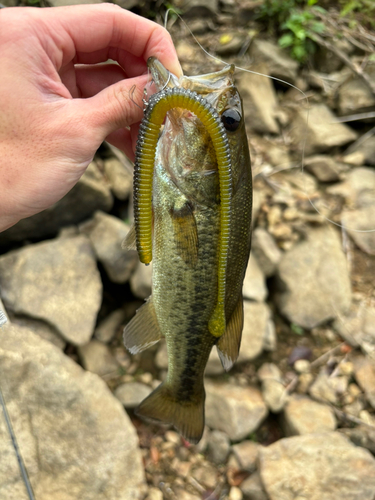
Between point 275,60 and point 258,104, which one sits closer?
point 258,104

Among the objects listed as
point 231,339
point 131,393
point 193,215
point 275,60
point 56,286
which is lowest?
point 131,393

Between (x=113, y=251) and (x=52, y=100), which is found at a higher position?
(x=52, y=100)

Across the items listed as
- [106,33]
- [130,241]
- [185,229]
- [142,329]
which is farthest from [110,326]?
[106,33]

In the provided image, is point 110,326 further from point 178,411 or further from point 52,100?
point 52,100

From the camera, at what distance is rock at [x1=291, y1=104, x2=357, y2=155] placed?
16.0ft

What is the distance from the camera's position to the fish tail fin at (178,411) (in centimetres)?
212

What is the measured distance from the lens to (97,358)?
337cm

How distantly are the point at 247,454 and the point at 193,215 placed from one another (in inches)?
90.2

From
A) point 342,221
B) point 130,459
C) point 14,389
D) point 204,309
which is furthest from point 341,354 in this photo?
point 14,389

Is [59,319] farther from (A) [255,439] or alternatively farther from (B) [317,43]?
(B) [317,43]

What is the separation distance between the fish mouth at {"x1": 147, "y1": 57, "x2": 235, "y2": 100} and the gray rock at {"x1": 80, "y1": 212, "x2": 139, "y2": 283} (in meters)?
2.09

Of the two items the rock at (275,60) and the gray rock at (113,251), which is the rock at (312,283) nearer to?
the gray rock at (113,251)

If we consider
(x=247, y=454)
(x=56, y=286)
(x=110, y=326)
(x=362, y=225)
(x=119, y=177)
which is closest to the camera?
(x=247, y=454)

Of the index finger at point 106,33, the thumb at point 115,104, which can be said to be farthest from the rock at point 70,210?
the thumb at point 115,104
